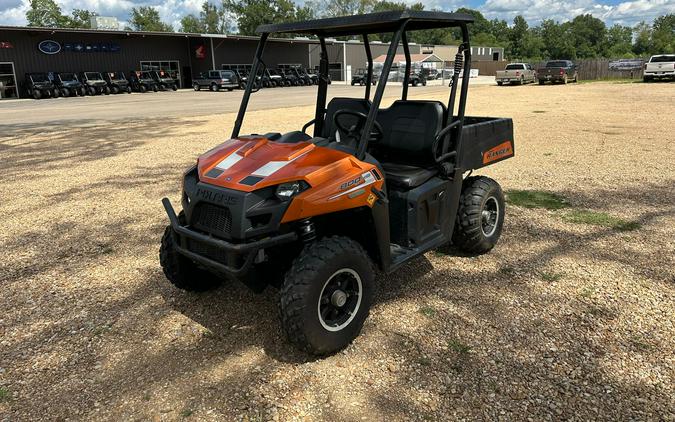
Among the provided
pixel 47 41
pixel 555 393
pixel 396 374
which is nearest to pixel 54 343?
pixel 396 374

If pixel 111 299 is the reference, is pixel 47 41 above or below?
above

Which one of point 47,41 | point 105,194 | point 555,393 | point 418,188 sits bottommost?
point 555,393

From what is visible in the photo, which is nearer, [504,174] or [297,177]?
[297,177]

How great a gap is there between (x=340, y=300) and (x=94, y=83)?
34443 millimetres

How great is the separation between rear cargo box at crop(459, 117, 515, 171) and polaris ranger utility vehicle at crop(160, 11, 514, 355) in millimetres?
20

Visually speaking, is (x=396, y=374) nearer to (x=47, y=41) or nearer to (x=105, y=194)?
(x=105, y=194)

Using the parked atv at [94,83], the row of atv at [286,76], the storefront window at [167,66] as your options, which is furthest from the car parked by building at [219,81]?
the parked atv at [94,83]

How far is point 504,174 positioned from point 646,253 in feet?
11.1

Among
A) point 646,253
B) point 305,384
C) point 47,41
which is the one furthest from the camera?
point 47,41

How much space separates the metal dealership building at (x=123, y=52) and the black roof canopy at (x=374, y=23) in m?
21.9

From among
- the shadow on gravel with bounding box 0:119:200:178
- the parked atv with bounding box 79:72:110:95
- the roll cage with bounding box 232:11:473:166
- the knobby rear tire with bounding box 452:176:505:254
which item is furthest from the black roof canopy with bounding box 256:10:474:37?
the parked atv with bounding box 79:72:110:95

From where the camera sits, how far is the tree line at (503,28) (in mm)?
85688

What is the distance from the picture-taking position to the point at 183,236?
309 cm

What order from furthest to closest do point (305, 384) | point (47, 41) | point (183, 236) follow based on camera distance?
1. point (47, 41)
2. point (183, 236)
3. point (305, 384)
